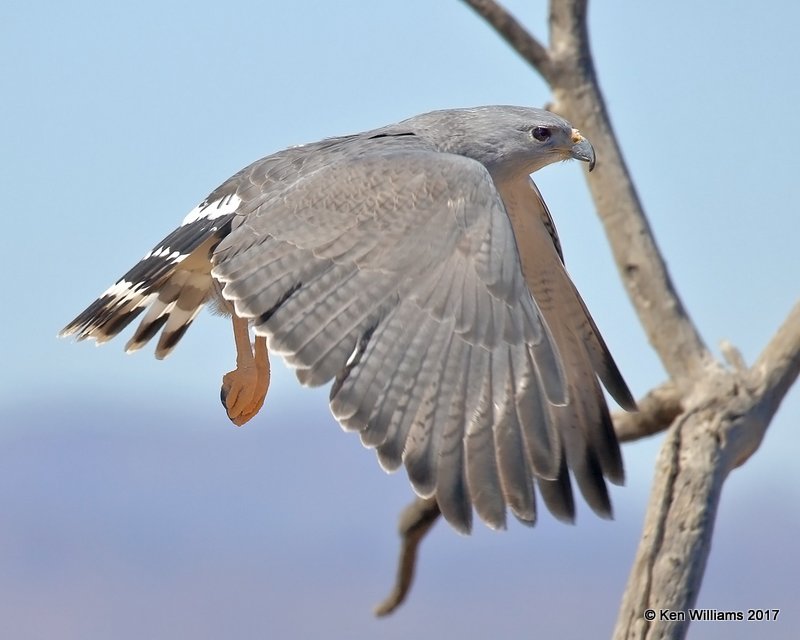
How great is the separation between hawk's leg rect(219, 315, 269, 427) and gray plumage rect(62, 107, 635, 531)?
32cm

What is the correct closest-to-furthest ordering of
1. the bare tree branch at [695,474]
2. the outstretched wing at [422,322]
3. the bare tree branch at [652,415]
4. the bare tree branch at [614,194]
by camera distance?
the outstretched wing at [422,322] < the bare tree branch at [695,474] < the bare tree branch at [652,415] < the bare tree branch at [614,194]

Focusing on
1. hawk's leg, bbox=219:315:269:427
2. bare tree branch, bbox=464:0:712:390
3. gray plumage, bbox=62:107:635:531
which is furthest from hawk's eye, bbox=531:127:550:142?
bare tree branch, bbox=464:0:712:390

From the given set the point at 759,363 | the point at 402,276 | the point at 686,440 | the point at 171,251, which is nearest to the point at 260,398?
the point at 171,251

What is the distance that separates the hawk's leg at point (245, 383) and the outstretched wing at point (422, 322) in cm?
80

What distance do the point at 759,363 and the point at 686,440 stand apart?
82 cm

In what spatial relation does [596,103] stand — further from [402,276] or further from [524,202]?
[402,276]

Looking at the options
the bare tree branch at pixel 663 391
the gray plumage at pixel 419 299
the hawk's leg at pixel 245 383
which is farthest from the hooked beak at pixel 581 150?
the bare tree branch at pixel 663 391

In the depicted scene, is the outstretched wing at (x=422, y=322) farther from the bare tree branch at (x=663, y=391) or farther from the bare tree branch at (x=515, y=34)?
the bare tree branch at (x=515, y=34)

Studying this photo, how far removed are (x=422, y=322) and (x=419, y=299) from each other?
4.0 inches

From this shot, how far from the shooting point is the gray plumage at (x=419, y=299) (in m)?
5.17

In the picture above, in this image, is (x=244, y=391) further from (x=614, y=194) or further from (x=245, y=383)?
(x=614, y=194)

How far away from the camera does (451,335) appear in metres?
5.35

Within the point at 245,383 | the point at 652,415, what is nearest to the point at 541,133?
the point at 245,383

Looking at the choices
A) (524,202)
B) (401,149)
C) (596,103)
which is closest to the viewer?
(401,149)
